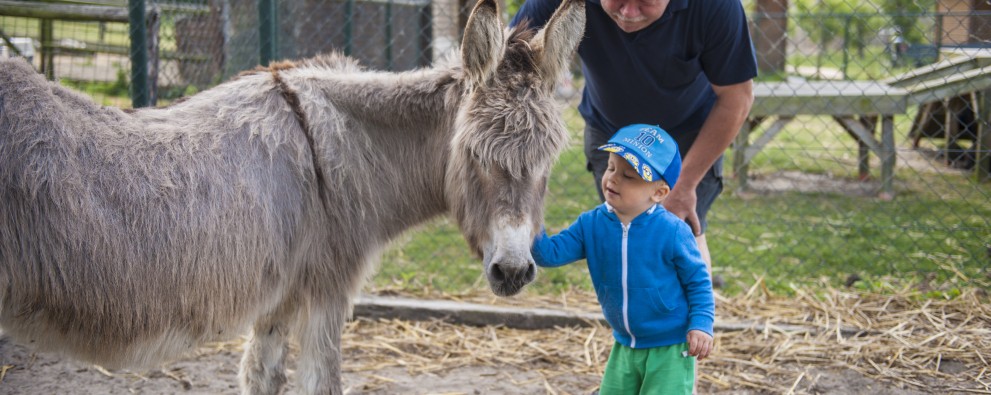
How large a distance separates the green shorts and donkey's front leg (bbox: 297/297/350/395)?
106 cm

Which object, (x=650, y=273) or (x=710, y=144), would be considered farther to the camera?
(x=710, y=144)

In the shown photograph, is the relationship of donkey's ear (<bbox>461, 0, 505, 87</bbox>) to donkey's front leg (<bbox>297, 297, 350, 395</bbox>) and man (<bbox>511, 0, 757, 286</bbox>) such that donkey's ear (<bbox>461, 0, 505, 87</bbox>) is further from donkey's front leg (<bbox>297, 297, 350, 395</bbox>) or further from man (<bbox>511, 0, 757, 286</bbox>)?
donkey's front leg (<bbox>297, 297, 350, 395</bbox>)

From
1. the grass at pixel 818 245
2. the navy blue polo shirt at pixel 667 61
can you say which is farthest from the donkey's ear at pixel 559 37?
the grass at pixel 818 245

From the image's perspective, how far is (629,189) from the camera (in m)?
2.52

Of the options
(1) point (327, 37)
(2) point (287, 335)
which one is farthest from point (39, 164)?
(1) point (327, 37)

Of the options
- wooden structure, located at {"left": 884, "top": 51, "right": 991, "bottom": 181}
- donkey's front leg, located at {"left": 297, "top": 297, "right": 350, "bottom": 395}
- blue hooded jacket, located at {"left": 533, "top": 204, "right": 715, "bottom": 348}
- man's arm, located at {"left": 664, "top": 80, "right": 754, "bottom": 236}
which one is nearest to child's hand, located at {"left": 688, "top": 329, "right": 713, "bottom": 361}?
blue hooded jacket, located at {"left": 533, "top": 204, "right": 715, "bottom": 348}

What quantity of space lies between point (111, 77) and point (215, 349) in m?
4.10

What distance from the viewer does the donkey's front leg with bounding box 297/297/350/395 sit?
2922 millimetres

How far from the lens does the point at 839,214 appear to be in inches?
266

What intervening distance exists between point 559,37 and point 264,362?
1852 millimetres

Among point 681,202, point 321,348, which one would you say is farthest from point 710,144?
point 321,348

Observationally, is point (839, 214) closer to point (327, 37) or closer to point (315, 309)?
point (327, 37)

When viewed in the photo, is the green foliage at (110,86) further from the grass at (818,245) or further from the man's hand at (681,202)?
the man's hand at (681,202)

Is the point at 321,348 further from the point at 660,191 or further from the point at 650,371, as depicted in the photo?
the point at 660,191
